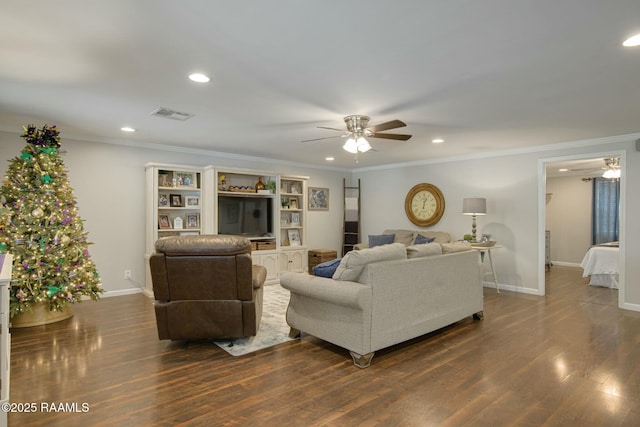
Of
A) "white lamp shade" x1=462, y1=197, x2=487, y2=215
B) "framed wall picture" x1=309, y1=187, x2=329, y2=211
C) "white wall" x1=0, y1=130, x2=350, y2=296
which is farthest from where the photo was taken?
"framed wall picture" x1=309, y1=187, x2=329, y2=211

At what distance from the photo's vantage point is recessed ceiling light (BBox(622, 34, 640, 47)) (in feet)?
7.30

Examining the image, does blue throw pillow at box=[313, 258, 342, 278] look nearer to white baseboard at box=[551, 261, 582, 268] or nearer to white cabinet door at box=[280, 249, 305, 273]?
white cabinet door at box=[280, 249, 305, 273]

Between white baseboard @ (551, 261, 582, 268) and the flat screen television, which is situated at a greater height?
the flat screen television

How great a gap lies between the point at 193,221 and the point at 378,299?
12.8 ft

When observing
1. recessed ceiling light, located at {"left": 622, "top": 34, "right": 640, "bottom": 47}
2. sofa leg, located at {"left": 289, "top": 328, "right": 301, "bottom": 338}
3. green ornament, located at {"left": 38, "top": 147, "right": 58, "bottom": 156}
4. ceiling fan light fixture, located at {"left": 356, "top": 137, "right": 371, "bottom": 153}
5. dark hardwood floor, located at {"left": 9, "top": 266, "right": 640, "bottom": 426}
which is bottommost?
dark hardwood floor, located at {"left": 9, "top": 266, "right": 640, "bottom": 426}

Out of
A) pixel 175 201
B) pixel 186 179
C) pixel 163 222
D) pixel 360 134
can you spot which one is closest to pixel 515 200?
pixel 360 134

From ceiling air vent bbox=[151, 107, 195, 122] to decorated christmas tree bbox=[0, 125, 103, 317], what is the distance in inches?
49.3

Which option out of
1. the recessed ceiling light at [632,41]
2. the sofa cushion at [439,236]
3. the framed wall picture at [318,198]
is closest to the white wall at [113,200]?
the framed wall picture at [318,198]

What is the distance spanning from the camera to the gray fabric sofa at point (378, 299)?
3.02 metres

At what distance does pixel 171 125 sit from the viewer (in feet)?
14.7

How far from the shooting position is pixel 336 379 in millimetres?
2758

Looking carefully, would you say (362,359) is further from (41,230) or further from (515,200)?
(515,200)

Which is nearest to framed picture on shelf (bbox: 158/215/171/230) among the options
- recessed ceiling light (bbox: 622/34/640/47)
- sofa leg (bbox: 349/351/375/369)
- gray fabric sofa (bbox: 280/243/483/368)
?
gray fabric sofa (bbox: 280/243/483/368)

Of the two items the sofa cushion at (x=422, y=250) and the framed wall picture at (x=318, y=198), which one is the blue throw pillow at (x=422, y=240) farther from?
the sofa cushion at (x=422, y=250)
